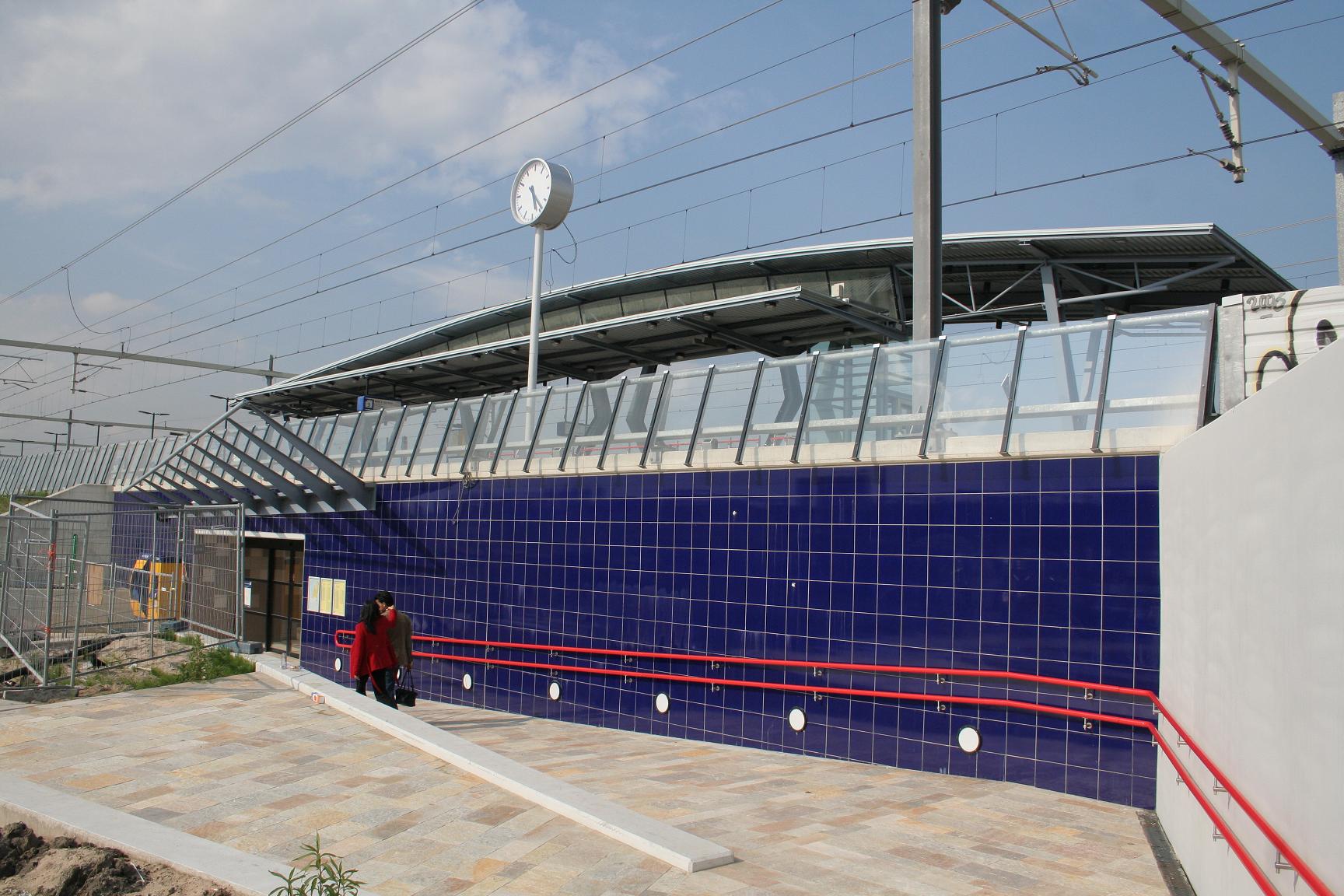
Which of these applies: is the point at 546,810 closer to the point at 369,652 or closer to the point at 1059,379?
the point at 369,652

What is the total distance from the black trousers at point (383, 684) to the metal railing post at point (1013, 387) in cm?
698

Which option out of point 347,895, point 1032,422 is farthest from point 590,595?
point 347,895

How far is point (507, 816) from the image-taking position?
20.1 feet

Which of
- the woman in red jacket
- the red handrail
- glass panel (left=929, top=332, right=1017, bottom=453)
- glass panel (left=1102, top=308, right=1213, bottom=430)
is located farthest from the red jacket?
glass panel (left=1102, top=308, right=1213, bottom=430)

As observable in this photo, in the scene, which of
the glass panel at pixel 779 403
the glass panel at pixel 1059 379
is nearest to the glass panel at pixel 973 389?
the glass panel at pixel 1059 379

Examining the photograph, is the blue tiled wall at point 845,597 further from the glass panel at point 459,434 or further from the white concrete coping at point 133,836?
the white concrete coping at point 133,836

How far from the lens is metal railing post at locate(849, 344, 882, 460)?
9812mm

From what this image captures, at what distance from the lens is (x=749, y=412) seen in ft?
37.0

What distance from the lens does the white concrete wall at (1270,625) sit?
129 inches

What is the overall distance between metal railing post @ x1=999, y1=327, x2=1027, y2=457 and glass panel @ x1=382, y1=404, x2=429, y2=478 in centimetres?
1014

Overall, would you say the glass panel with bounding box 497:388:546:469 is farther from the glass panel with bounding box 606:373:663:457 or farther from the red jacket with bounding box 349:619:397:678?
the red jacket with bounding box 349:619:397:678

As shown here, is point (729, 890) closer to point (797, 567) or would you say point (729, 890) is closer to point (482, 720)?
point (797, 567)

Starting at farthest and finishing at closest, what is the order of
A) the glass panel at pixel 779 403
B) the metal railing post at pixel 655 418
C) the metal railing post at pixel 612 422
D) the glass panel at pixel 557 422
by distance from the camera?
the glass panel at pixel 557 422
the metal railing post at pixel 612 422
the metal railing post at pixel 655 418
the glass panel at pixel 779 403

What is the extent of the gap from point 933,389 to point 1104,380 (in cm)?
158
